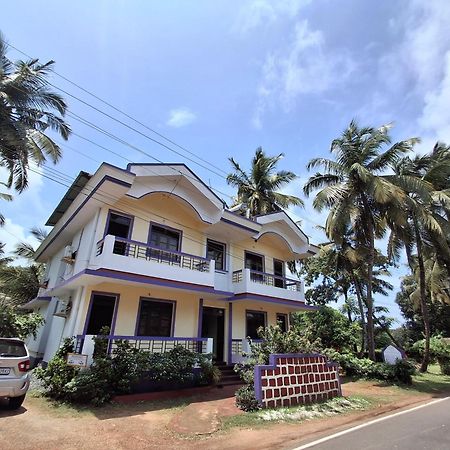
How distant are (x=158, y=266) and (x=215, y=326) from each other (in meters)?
5.03

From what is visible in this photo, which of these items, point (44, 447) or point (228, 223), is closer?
point (44, 447)

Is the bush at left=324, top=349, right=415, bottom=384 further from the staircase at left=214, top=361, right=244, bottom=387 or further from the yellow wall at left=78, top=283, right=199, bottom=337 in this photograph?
the yellow wall at left=78, top=283, right=199, bottom=337

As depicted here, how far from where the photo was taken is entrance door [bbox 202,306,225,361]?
564 inches

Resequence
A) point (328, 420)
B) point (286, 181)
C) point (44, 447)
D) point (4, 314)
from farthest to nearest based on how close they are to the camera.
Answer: point (286, 181) < point (4, 314) < point (328, 420) < point (44, 447)

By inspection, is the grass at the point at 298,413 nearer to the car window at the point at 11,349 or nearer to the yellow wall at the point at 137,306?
the car window at the point at 11,349

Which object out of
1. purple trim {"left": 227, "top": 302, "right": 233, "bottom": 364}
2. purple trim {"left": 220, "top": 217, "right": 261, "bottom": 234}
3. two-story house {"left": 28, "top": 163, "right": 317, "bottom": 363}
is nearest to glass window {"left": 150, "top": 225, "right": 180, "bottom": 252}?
two-story house {"left": 28, "top": 163, "right": 317, "bottom": 363}

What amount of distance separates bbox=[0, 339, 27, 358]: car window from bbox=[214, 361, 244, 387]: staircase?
21.9ft

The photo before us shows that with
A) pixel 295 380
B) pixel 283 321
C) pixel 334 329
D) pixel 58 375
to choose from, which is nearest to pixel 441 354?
pixel 334 329

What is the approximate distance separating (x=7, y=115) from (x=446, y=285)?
3237 centimetres

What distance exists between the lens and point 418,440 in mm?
6035

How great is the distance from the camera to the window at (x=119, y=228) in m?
11.8

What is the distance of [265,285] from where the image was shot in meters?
14.9

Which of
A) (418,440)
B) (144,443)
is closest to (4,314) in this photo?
(144,443)

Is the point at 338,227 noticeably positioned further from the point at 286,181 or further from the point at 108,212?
the point at 108,212
